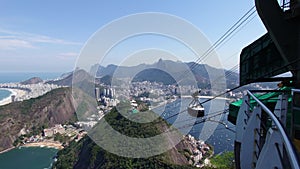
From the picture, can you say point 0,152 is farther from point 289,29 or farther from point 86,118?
point 289,29

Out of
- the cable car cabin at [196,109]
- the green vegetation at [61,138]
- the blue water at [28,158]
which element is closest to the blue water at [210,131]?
the green vegetation at [61,138]

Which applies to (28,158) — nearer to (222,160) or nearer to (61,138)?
(61,138)

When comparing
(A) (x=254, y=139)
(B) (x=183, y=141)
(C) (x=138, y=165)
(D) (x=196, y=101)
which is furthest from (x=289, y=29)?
(B) (x=183, y=141)

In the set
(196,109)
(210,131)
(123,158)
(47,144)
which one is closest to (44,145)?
(47,144)

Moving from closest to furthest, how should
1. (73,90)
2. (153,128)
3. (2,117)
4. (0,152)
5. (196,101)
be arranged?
(196,101)
(153,128)
(0,152)
(2,117)
(73,90)

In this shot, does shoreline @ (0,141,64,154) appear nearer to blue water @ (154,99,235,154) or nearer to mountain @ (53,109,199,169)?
mountain @ (53,109,199,169)

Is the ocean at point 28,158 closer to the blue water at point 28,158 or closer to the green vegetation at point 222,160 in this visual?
the blue water at point 28,158
